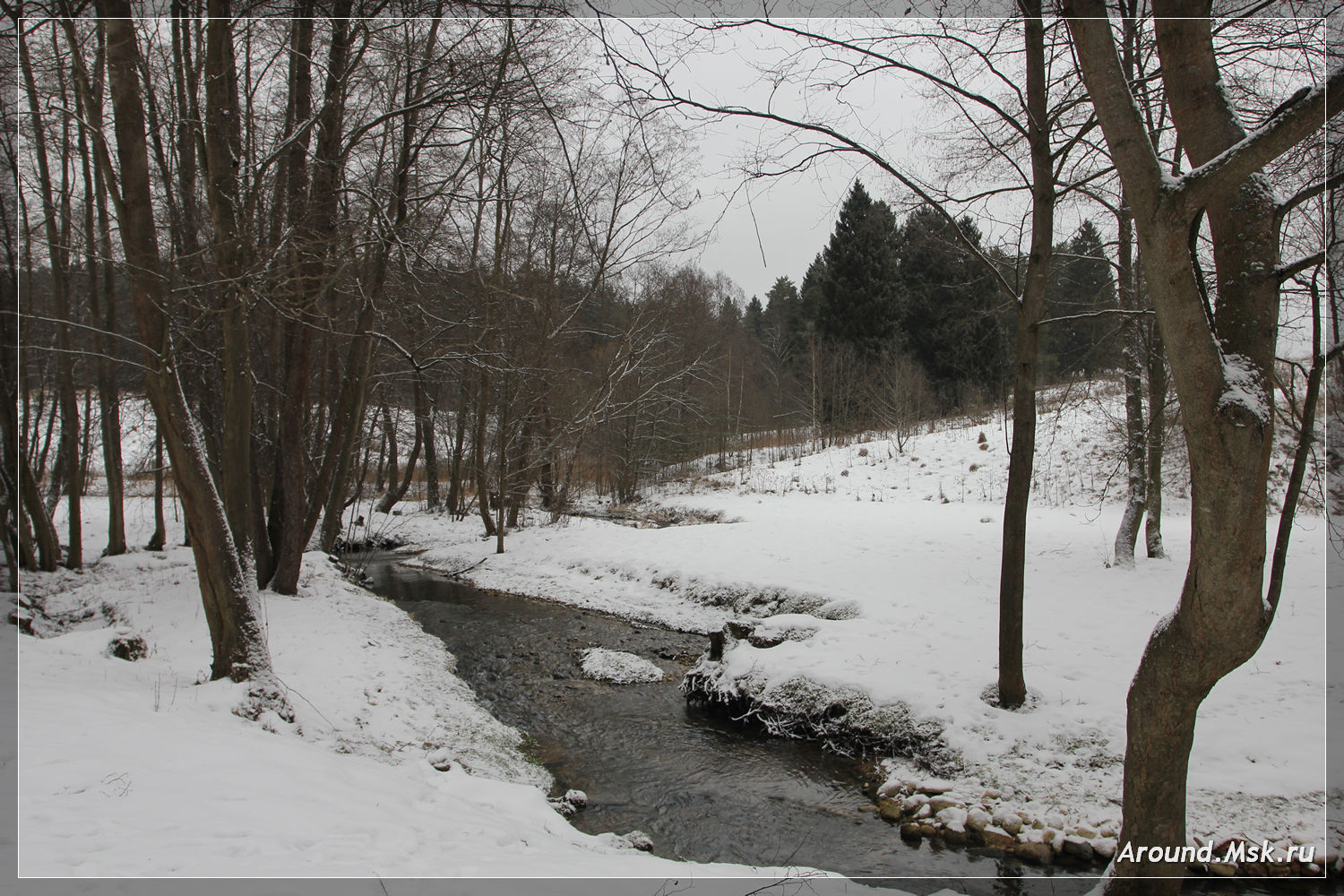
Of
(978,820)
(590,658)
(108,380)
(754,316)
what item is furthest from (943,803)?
(754,316)

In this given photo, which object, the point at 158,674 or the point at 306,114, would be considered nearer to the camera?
the point at 158,674

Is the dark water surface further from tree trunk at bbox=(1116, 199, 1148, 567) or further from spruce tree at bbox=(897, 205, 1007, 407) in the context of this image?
spruce tree at bbox=(897, 205, 1007, 407)

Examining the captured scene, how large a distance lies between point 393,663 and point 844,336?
88.5 ft

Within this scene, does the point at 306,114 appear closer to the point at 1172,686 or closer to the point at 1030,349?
the point at 1030,349

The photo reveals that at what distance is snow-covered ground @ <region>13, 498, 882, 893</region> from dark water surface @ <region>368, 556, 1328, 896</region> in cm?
46

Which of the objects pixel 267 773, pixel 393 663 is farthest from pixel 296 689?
pixel 267 773

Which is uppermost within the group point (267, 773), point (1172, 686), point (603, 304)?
point (603, 304)

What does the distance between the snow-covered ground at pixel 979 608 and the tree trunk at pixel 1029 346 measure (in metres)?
0.86

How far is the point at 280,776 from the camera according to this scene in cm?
424

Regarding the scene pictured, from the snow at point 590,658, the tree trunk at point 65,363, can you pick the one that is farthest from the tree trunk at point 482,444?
the tree trunk at point 65,363

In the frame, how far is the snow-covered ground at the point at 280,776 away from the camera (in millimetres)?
3268

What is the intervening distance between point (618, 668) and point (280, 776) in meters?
4.68

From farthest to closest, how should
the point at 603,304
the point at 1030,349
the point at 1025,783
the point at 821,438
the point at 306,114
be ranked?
1. the point at 821,438
2. the point at 603,304
3. the point at 306,114
4. the point at 1030,349
5. the point at 1025,783

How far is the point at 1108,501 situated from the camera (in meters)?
14.8
